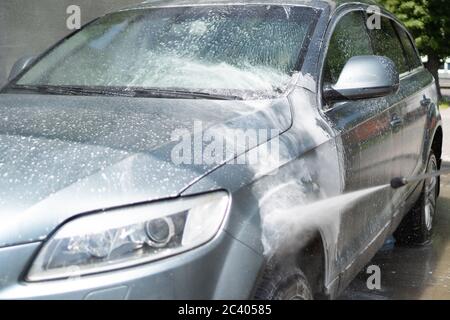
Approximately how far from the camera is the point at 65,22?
9.14 meters

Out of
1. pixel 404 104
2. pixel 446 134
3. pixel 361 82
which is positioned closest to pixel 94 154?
pixel 361 82

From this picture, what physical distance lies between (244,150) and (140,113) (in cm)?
48

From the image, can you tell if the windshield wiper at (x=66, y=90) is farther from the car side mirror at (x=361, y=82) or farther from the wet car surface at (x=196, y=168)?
the car side mirror at (x=361, y=82)

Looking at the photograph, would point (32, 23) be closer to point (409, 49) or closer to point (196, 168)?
point (409, 49)

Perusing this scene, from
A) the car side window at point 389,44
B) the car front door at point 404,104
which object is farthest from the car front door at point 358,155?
the car side window at point 389,44

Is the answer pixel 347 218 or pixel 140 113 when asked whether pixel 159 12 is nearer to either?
pixel 140 113

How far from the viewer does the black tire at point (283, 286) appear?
203 centimetres

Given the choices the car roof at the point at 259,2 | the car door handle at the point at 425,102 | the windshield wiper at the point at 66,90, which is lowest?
the car door handle at the point at 425,102

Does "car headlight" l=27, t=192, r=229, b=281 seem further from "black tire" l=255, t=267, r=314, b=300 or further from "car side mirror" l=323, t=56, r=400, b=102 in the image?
"car side mirror" l=323, t=56, r=400, b=102

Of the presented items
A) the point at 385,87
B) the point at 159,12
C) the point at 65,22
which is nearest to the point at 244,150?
the point at 385,87

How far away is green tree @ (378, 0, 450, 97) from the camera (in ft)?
55.4

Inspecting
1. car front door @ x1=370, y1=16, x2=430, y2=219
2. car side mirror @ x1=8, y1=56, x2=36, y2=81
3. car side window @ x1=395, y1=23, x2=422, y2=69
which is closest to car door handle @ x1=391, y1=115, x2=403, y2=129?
car front door @ x1=370, y1=16, x2=430, y2=219

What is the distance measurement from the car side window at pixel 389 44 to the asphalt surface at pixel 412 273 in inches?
54.3
